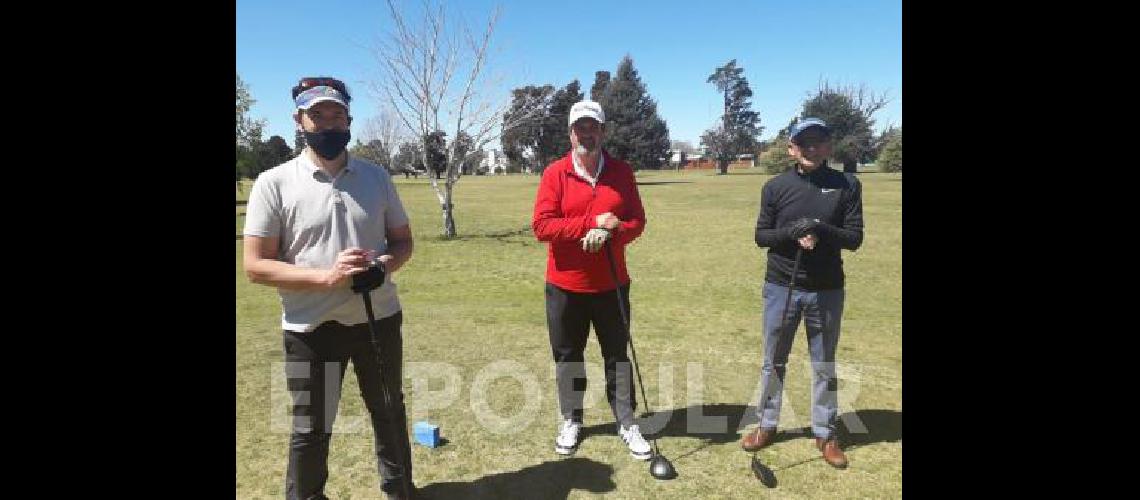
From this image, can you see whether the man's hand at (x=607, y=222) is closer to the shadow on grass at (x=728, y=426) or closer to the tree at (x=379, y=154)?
the shadow on grass at (x=728, y=426)

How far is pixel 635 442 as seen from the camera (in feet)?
13.1

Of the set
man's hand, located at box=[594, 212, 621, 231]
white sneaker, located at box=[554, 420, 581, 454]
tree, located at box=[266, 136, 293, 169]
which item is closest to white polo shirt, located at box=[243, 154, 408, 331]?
man's hand, located at box=[594, 212, 621, 231]

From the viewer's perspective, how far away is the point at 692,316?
8.11 metres

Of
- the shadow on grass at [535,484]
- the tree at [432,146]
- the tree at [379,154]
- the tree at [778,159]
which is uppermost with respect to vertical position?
the tree at [778,159]

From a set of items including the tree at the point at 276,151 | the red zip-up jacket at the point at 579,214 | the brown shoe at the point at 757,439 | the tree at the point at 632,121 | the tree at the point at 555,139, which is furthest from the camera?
the tree at the point at 555,139

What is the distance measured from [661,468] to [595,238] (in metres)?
1.50

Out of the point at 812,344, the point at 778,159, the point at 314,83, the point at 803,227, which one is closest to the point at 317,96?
the point at 314,83

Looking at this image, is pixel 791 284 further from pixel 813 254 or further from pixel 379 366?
pixel 379 366

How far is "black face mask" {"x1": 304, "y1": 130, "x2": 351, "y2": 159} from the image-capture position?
2.83m

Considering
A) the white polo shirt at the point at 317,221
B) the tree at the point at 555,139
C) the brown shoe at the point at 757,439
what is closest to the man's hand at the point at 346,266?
the white polo shirt at the point at 317,221

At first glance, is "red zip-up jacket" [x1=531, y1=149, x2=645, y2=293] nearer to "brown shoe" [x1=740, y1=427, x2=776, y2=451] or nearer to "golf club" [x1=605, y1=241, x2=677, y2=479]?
"golf club" [x1=605, y1=241, x2=677, y2=479]

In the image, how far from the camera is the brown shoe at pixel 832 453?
12.6 ft
